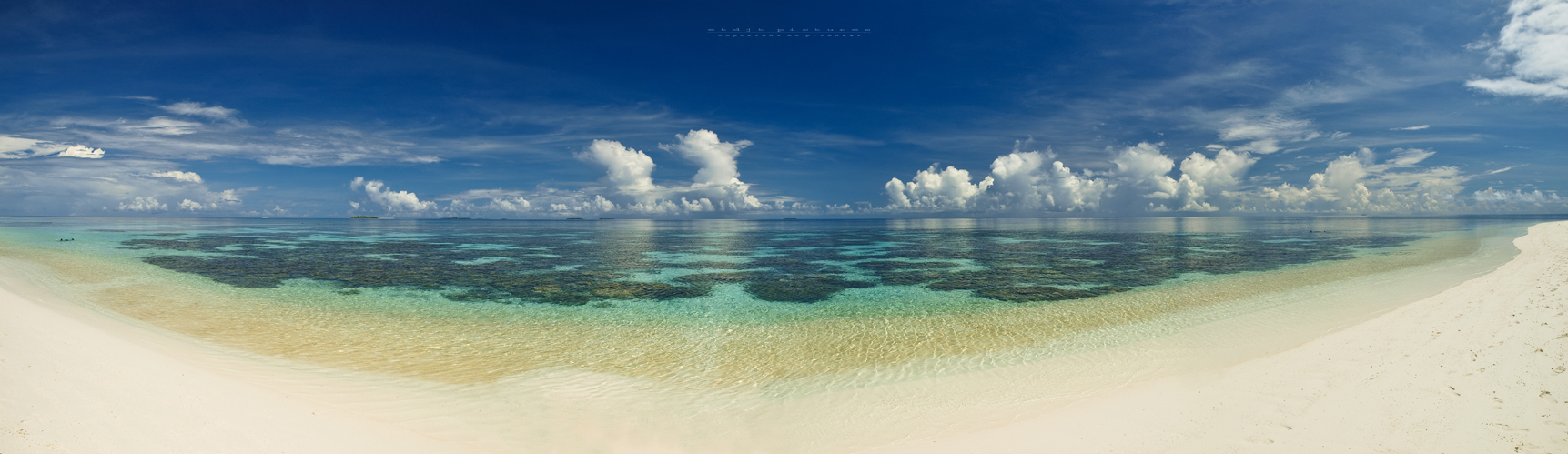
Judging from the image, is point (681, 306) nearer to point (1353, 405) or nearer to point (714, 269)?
point (714, 269)

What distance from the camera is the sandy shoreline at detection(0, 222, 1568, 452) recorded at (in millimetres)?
6766

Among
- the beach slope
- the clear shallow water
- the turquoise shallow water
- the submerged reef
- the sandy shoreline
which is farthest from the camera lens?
the submerged reef

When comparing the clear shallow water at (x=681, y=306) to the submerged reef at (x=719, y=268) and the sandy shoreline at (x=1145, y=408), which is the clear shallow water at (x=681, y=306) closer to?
the submerged reef at (x=719, y=268)

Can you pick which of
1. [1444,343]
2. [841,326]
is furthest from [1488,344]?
[841,326]

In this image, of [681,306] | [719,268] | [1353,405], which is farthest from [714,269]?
[1353,405]

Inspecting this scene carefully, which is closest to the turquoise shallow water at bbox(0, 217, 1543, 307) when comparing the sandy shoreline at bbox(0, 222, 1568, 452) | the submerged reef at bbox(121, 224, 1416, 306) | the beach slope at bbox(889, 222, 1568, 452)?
the submerged reef at bbox(121, 224, 1416, 306)

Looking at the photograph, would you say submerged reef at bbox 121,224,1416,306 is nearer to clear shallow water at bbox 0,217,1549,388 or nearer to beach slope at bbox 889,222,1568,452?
clear shallow water at bbox 0,217,1549,388

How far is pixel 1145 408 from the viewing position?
892 cm

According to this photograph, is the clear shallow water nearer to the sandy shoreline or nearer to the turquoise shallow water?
the turquoise shallow water

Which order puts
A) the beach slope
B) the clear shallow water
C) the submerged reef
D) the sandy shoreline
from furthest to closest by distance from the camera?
the submerged reef, the clear shallow water, the beach slope, the sandy shoreline

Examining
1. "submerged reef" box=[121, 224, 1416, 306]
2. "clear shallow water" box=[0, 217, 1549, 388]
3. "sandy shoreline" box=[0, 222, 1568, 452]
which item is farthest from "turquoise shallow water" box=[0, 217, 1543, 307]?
"sandy shoreline" box=[0, 222, 1568, 452]

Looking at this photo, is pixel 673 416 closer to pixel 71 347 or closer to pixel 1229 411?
pixel 1229 411

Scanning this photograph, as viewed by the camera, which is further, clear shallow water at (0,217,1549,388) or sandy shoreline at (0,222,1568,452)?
clear shallow water at (0,217,1549,388)

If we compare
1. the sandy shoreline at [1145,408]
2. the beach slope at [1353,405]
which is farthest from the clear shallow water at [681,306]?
the beach slope at [1353,405]
